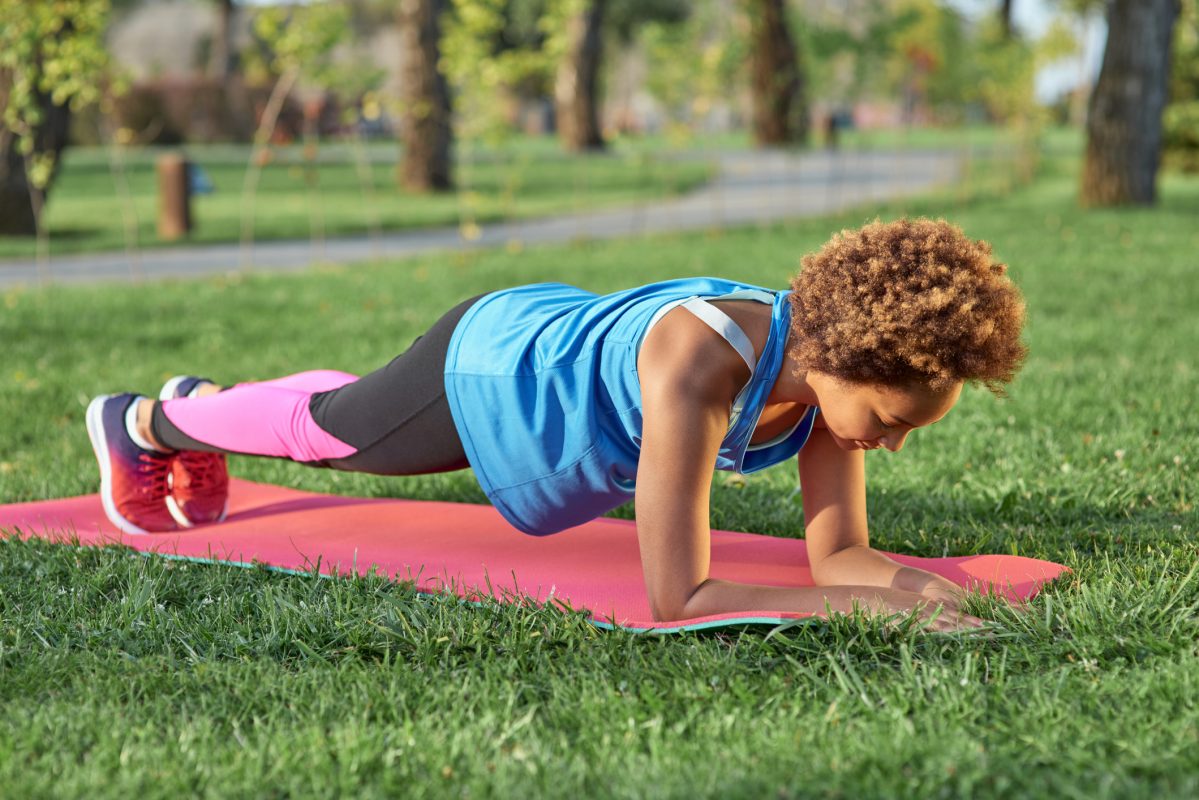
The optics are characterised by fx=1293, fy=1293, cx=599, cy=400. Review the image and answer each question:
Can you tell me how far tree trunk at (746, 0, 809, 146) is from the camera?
1006 inches

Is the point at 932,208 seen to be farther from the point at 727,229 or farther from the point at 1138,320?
the point at 1138,320

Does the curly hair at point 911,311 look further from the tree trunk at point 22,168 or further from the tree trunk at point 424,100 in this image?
the tree trunk at point 424,100

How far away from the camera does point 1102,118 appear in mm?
13148

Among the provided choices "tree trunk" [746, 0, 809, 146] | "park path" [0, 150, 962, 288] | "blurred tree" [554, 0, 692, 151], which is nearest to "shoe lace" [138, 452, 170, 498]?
"park path" [0, 150, 962, 288]

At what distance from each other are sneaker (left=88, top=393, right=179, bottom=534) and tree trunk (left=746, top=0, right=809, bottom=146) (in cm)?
2157

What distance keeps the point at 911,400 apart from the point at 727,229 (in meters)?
10.9

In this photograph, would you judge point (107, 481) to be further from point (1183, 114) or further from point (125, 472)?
point (1183, 114)

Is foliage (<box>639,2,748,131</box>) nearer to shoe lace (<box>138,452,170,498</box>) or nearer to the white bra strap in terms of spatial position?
shoe lace (<box>138,452,170,498</box>)

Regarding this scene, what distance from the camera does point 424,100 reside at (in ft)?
51.8

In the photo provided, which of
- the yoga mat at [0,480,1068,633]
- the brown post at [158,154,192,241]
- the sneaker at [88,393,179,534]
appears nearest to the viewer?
the yoga mat at [0,480,1068,633]

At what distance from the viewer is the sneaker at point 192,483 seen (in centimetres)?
370

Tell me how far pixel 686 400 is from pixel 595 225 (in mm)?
11786

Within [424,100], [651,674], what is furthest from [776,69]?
[651,674]

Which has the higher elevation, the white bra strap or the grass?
the white bra strap
